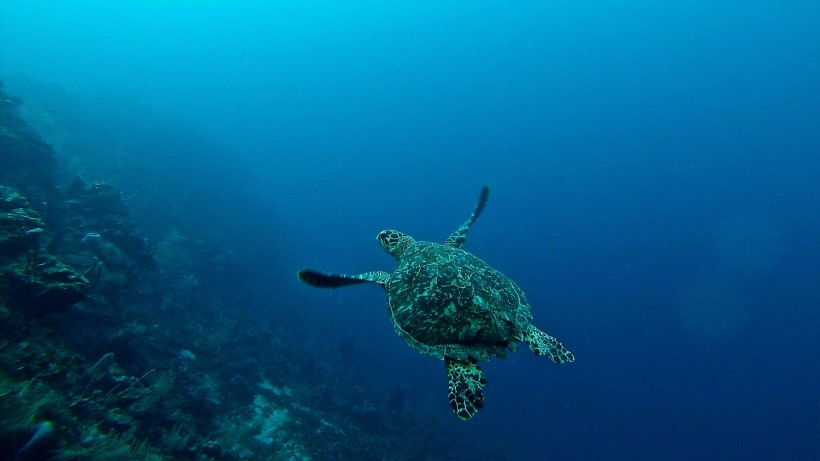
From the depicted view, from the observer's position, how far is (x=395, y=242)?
19.9 feet

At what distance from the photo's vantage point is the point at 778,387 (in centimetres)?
5212

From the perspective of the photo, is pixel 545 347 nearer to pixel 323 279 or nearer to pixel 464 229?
pixel 464 229

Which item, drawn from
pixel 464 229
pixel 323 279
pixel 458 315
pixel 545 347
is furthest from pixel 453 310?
pixel 464 229

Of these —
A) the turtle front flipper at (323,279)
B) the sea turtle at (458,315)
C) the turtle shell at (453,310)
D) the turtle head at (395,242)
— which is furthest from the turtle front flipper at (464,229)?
the turtle front flipper at (323,279)

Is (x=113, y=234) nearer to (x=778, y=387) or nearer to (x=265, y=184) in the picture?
(x=265, y=184)

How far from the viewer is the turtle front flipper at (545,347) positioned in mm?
4176

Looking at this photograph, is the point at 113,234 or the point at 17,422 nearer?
the point at 17,422

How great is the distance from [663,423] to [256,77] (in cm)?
12597

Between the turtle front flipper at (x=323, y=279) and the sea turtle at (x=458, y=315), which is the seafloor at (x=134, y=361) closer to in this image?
the turtle front flipper at (x=323, y=279)

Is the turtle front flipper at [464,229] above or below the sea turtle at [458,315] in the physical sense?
above

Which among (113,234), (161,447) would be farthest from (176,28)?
(161,447)

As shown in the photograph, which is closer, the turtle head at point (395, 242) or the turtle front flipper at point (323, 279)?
the turtle front flipper at point (323, 279)

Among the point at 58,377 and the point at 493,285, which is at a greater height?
the point at 493,285

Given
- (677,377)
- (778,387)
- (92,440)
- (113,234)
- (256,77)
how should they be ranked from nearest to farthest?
(92,440) < (113,234) < (677,377) < (778,387) < (256,77)
